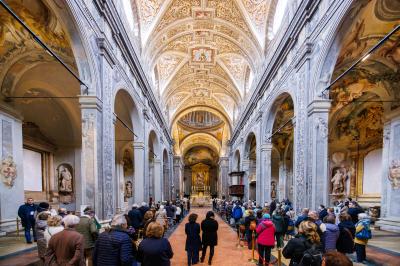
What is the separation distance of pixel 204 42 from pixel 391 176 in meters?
13.7

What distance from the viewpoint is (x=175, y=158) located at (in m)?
35.7

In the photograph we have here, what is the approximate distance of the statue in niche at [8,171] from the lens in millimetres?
8641

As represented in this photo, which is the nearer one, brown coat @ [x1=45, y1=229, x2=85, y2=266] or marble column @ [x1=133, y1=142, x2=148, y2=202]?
brown coat @ [x1=45, y1=229, x2=85, y2=266]

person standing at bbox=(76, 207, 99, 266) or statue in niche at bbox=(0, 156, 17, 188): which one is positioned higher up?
statue in niche at bbox=(0, 156, 17, 188)

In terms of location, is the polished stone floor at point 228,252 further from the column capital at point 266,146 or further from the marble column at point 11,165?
the column capital at point 266,146

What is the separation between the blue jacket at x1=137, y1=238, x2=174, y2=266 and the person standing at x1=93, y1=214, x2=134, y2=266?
0.18 meters

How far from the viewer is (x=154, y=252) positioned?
3197 millimetres

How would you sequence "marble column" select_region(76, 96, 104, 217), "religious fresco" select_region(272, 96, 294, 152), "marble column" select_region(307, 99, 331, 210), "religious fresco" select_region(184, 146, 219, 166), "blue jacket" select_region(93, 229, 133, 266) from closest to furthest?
"blue jacket" select_region(93, 229, 133, 266) → "marble column" select_region(76, 96, 104, 217) → "marble column" select_region(307, 99, 331, 210) → "religious fresco" select_region(272, 96, 294, 152) → "religious fresco" select_region(184, 146, 219, 166)

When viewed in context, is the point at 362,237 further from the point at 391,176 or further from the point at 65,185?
the point at 65,185

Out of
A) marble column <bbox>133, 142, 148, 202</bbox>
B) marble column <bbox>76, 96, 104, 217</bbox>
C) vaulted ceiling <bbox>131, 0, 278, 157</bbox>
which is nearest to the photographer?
marble column <bbox>76, 96, 104, 217</bbox>

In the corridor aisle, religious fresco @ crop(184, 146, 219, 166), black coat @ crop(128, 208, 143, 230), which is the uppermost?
black coat @ crop(128, 208, 143, 230)

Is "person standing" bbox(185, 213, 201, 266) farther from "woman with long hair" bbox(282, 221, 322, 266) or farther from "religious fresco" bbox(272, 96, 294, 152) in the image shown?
"religious fresco" bbox(272, 96, 294, 152)

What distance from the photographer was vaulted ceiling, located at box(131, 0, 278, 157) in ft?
45.7

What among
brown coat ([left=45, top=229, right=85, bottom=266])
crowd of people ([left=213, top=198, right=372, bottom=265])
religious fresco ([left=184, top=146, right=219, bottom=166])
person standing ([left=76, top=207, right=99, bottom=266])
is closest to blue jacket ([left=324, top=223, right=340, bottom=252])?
crowd of people ([left=213, top=198, right=372, bottom=265])
